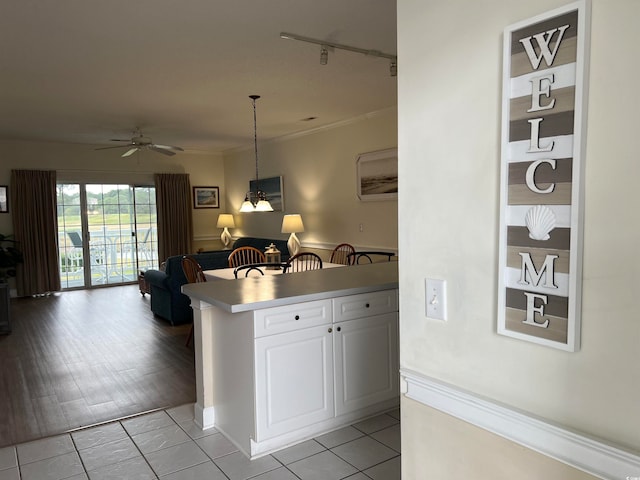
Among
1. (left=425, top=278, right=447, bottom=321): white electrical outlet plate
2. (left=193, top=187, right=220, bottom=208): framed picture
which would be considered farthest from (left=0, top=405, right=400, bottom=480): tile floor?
(left=193, top=187, right=220, bottom=208): framed picture

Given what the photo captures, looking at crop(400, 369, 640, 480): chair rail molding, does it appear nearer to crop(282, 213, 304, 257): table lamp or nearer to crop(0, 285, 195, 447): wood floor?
crop(0, 285, 195, 447): wood floor

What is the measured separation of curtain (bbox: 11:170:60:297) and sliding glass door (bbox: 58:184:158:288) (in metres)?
0.25

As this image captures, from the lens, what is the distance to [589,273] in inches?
40.9

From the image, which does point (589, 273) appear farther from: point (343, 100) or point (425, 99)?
point (343, 100)

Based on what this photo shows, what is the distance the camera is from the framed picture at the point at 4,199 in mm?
7770

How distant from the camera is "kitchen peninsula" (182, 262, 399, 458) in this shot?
2574 millimetres

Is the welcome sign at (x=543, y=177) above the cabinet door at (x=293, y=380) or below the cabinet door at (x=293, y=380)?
above

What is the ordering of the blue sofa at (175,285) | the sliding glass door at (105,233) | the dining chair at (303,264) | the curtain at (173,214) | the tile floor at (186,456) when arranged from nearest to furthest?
1. the tile floor at (186,456)
2. the dining chair at (303,264)
3. the blue sofa at (175,285)
4. the sliding glass door at (105,233)
5. the curtain at (173,214)

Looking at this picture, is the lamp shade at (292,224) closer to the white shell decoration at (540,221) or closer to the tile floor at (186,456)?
the tile floor at (186,456)

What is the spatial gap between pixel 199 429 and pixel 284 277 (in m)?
1.12

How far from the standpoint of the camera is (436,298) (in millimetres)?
1395

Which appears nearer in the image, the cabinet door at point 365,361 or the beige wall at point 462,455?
the beige wall at point 462,455

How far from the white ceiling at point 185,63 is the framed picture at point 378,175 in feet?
1.98

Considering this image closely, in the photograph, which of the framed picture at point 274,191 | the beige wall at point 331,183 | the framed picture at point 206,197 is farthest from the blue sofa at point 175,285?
the framed picture at point 206,197
